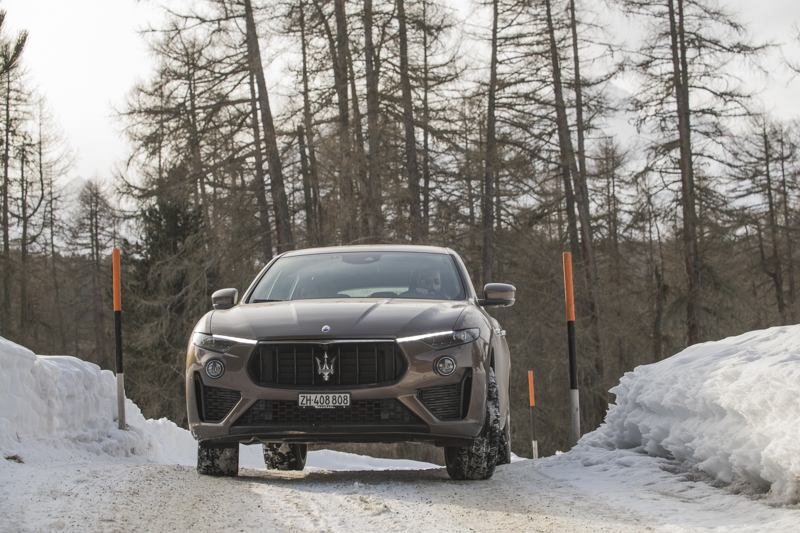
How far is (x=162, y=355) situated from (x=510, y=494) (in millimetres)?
23442

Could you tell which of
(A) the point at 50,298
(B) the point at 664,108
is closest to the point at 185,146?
(B) the point at 664,108

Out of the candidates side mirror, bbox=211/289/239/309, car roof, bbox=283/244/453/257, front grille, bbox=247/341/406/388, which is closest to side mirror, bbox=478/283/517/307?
car roof, bbox=283/244/453/257

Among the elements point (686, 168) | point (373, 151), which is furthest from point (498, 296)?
point (686, 168)

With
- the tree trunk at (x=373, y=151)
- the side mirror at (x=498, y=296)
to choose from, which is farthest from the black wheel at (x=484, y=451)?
the tree trunk at (x=373, y=151)

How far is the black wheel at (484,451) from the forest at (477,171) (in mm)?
15442

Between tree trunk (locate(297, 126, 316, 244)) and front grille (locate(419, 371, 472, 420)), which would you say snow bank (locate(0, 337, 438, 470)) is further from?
tree trunk (locate(297, 126, 316, 244))

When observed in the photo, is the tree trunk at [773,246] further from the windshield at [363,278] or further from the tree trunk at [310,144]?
the windshield at [363,278]

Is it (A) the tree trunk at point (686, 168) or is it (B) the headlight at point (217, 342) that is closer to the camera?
(B) the headlight at point (217, 342)

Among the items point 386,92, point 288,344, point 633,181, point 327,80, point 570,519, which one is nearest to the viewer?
point 570,519

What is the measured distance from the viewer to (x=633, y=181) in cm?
2631

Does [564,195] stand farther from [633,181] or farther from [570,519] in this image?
[570,519]

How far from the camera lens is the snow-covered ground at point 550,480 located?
3.99 meters

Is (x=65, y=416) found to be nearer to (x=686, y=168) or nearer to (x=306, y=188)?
(x=306, y=188)

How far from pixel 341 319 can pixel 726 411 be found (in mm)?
2372
